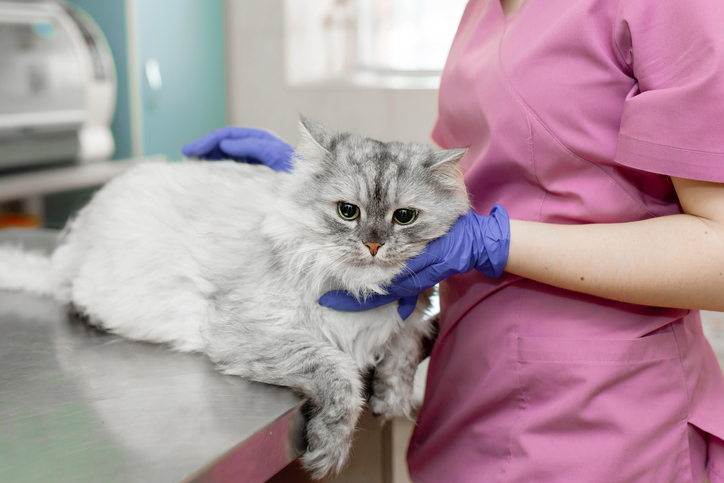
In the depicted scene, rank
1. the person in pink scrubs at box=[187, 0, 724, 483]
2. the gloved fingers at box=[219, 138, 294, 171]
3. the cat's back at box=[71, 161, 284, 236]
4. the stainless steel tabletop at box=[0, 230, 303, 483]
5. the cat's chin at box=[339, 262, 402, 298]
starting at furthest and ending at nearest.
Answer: the gloved fingers at box=[219, 138, 294, 171] < the cat's back at box=[71, 161, 284, 236] < the cat's chin at box=[339, 262, 402, 298] < the person in pink scrubs at box=[187, 0, 724, 483] < the stainless steel tabletop at box=[0, 230, 303, 483]

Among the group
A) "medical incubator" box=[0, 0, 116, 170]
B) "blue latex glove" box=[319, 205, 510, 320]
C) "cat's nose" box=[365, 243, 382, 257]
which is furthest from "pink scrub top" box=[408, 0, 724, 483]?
"medical incubator" box=[0, 0, 116, 170]

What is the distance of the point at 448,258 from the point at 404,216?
4.8 inches

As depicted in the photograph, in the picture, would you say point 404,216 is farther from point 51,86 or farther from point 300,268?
point 51,86

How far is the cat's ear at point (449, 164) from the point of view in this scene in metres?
1.11

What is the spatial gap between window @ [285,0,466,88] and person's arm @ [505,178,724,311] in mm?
2678

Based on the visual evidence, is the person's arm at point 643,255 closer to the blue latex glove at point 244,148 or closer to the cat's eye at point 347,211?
the cat's eye at point 347,211

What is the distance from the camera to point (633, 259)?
40.2 inches

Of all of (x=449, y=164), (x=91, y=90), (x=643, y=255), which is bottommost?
(x=643, y=255)

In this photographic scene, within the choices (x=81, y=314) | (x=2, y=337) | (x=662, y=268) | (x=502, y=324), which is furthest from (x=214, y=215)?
(x=662, y=268)

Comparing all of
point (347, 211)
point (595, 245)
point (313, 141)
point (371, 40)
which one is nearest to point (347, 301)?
point (347, 211)

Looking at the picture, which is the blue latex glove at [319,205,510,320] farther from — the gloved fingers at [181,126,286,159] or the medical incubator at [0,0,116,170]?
the medical incubator at [0,0,116,170]

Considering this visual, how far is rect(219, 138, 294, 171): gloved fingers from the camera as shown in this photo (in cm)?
162

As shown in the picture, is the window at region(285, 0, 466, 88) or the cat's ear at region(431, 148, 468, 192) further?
the window at region(285, 0, 466, 88)

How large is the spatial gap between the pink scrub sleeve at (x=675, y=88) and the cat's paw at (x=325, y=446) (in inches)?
27.9
